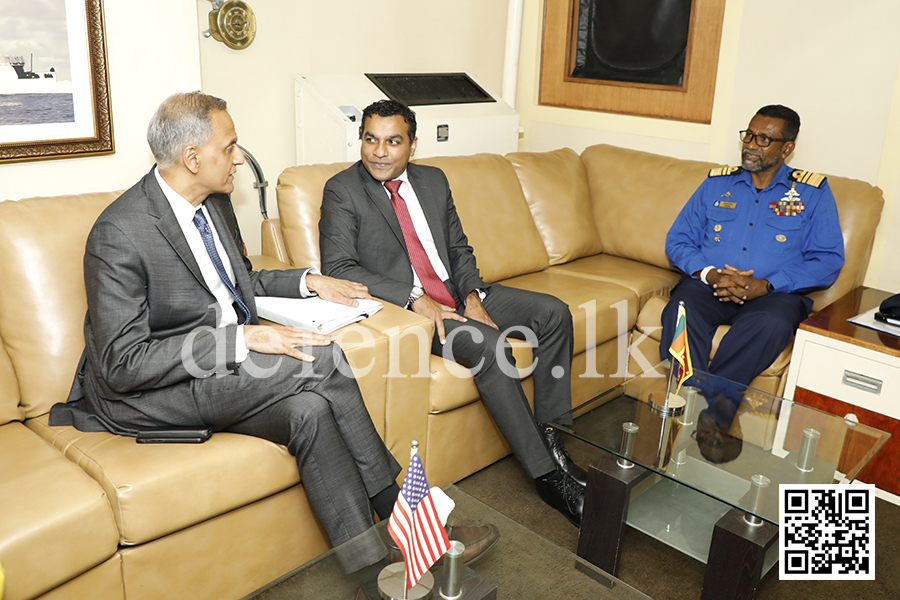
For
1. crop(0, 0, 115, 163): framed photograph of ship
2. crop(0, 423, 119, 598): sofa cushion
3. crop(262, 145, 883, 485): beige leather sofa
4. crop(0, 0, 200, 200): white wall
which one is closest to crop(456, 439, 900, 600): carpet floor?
crop(262, 145, 883, 485): beige leather sofa

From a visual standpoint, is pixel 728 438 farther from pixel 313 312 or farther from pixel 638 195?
pixel 638 195

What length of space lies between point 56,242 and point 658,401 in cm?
178

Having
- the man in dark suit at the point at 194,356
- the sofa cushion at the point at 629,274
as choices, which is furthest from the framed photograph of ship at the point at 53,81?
the sofa cushion at the point at 629,274

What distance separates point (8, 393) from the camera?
1.84m

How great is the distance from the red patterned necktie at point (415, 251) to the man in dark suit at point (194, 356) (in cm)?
72

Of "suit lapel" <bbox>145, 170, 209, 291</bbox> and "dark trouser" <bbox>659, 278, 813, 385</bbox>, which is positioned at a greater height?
"suit lapel" <bbox>145, 170, 209, 291</bbox>

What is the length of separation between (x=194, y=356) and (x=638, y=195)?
2265 millimetres

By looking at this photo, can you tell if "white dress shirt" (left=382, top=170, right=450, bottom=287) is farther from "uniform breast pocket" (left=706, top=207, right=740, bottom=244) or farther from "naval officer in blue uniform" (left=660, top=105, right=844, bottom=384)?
"uniform breast pocket" (left=706, top=207, right=740, bottom=244)

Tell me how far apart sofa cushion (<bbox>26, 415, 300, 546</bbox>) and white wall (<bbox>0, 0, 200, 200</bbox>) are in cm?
83

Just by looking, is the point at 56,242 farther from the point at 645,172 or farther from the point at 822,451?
the point at 645,172

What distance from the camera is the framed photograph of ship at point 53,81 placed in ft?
6.78

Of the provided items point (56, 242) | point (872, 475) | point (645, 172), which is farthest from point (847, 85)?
point (56, 242)

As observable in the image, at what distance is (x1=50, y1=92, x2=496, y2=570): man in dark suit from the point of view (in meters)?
1.73

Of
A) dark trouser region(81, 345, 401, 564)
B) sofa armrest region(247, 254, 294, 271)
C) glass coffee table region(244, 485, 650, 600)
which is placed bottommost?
glass coffee table region(244, 485, 650, 600)
